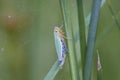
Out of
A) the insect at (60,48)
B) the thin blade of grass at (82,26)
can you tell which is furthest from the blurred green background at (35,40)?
the thin blade of grass at (82,26)

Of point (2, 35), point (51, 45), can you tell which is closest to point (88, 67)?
point (51, 45)

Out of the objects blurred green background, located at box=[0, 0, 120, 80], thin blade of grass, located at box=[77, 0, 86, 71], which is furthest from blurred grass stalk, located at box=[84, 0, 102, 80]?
blurred green background, located at box=[0, 0, 120, 80]

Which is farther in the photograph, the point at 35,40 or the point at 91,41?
the point at 35,40

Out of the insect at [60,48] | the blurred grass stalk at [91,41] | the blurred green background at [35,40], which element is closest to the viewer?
the blurred grass stalk at [91,41]

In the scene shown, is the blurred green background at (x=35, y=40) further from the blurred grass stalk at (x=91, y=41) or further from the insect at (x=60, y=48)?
the blurred grass stalk at (x=91, y=41)

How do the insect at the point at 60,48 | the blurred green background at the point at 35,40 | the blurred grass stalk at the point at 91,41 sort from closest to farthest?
the blurred grass stalk at the point at 91,41 → the insect at the point at 60,48 → the blurred green background at the point at 35,40

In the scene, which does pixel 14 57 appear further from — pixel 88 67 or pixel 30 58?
pixel 88 67

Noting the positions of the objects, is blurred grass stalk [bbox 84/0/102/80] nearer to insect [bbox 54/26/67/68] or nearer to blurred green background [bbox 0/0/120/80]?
insect [bbox 54/26/67/68]

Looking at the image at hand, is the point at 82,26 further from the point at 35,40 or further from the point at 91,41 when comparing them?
the point at 35,40

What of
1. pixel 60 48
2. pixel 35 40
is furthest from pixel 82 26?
pixel 35 40

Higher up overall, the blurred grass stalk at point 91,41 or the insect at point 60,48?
the blurred grass stalk at point 91,41
